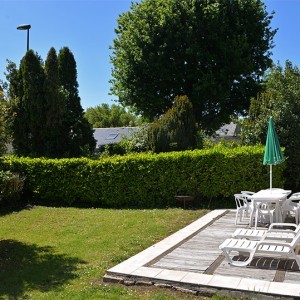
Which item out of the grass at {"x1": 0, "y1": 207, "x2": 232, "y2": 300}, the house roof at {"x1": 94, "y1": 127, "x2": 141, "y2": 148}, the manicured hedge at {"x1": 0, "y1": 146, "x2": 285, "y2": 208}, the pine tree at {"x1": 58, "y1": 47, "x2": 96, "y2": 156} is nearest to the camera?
the grass at {"x1": 0, "y1": 207, "x2": 232, "y2": 300}

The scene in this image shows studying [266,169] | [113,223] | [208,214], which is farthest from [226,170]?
[113,223]

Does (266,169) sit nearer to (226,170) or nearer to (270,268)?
(226,170)

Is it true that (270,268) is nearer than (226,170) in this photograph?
Yes

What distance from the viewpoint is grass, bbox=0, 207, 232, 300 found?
5.70 meters

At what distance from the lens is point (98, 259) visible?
729cm

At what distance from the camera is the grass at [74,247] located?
5.70 m

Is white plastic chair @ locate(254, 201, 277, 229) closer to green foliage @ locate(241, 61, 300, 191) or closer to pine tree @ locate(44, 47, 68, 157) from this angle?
green foliage @ locate(241, 61, 300, 191)

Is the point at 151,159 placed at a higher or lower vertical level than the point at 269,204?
higher

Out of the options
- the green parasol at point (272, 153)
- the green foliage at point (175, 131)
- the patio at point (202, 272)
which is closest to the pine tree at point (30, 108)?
the green foliage at point (175, 131)

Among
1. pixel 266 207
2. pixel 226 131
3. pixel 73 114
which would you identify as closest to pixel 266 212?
pixel 266 207

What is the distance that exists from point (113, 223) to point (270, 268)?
5.24 meters

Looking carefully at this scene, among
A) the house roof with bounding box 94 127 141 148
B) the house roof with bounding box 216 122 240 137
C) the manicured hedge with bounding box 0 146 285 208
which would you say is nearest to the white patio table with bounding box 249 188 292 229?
the manicured hedge with bounding box 0 146 285 208

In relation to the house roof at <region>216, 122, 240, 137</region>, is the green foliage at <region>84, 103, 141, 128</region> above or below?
above

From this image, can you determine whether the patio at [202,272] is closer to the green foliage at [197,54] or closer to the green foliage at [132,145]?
the green foliage at [132,145]
